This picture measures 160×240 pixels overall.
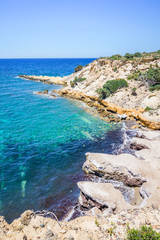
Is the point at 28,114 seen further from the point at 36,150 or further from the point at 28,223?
the point at 28,223

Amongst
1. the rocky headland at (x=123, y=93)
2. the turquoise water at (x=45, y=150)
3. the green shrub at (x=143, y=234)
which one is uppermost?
the rocky headland at (x=123, y=93)

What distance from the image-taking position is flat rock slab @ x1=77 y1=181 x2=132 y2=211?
513 inches

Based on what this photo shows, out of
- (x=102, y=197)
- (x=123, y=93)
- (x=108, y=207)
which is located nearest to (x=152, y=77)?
(x=123, y=93)

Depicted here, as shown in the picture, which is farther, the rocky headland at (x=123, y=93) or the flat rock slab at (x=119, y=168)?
the rocky headland at (x=123, y=93)

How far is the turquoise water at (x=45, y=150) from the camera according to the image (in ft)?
51.3

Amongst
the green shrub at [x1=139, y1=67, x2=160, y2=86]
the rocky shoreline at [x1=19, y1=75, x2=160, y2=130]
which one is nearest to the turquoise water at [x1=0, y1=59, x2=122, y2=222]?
the rocky shoreline at [x1=19, y1=75, x2=160, y2=130]

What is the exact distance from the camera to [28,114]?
36.8 meters

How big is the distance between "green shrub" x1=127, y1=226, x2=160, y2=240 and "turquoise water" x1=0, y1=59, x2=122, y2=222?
22.2 feet

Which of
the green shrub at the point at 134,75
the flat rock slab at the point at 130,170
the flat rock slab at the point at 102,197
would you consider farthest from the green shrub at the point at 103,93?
the flat rock slab at the point at 102,197

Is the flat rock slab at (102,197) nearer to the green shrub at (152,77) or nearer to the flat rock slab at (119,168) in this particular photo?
the flat rock slab at (119,168)

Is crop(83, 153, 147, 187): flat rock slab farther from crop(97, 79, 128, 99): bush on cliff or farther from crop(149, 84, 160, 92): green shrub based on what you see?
crop(97, 79, 128, 99): bush on cliff

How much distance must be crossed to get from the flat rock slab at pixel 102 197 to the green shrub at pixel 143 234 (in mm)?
3268

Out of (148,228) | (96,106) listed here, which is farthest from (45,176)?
(96,106)

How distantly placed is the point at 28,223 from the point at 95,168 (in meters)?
8.48
